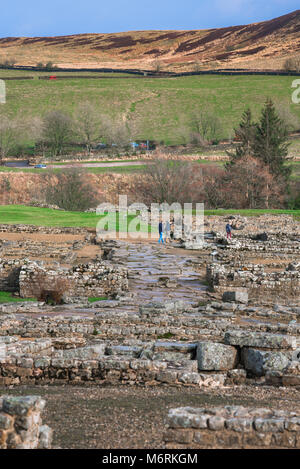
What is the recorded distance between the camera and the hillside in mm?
146625

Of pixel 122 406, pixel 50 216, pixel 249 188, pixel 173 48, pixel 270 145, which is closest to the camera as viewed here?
pixel 122 406

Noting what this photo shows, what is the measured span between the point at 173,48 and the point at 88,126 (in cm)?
9317

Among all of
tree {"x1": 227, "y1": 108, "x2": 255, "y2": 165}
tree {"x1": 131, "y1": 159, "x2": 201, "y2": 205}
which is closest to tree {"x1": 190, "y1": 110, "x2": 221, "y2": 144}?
tree {"x1": 227, "y1": 108, "x2": 255, "y2": 165}

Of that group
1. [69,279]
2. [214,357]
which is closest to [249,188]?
[69,279]

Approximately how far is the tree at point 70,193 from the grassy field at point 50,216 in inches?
334

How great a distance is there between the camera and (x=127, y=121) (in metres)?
101

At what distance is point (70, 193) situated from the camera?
53.1 metres

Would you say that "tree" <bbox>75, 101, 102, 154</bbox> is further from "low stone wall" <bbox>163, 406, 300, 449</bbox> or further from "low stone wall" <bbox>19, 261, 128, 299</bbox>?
"low stone wall" <bbox>163, 406, 300, 449</bbox>

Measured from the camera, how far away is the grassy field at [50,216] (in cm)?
3772

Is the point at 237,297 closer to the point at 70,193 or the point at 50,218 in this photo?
the point at 50,218

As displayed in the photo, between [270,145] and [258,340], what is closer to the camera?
[258,340]

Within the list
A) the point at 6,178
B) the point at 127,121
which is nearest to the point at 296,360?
the point at 6,178

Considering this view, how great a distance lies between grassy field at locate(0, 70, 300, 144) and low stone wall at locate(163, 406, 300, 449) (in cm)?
8741
